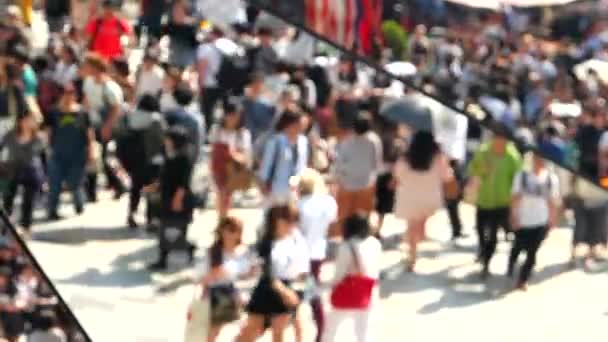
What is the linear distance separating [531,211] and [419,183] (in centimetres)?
15

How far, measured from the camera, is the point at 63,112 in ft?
3.89

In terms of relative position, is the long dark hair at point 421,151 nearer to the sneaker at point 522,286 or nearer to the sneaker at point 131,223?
the sneaker at point 522,286

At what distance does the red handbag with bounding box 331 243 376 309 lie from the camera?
4.27 ft

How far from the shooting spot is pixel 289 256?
4.10 feet

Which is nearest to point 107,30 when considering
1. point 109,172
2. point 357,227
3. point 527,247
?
point 109,172

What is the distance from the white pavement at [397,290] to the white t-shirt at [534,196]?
0.13 ft

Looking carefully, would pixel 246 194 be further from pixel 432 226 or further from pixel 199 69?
pixel 432 226

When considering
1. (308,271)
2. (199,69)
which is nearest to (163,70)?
(199,69)

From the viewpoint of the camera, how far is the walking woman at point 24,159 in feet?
3.81

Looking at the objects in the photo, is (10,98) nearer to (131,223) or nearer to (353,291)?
(131,223)

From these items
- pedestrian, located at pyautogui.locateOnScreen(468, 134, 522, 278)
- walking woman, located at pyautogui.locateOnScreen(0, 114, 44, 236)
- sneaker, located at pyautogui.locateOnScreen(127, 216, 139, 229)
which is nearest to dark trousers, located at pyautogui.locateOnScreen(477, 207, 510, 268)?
pedestrian, located at pyautogui.locateOnScreen(468, 134, 522, 278)

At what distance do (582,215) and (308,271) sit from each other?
1.29 ft

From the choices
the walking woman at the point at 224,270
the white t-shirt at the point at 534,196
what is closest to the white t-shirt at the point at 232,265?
A: the walking woman at the point at 224,270

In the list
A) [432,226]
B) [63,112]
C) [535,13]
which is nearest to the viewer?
→ [63,112]
